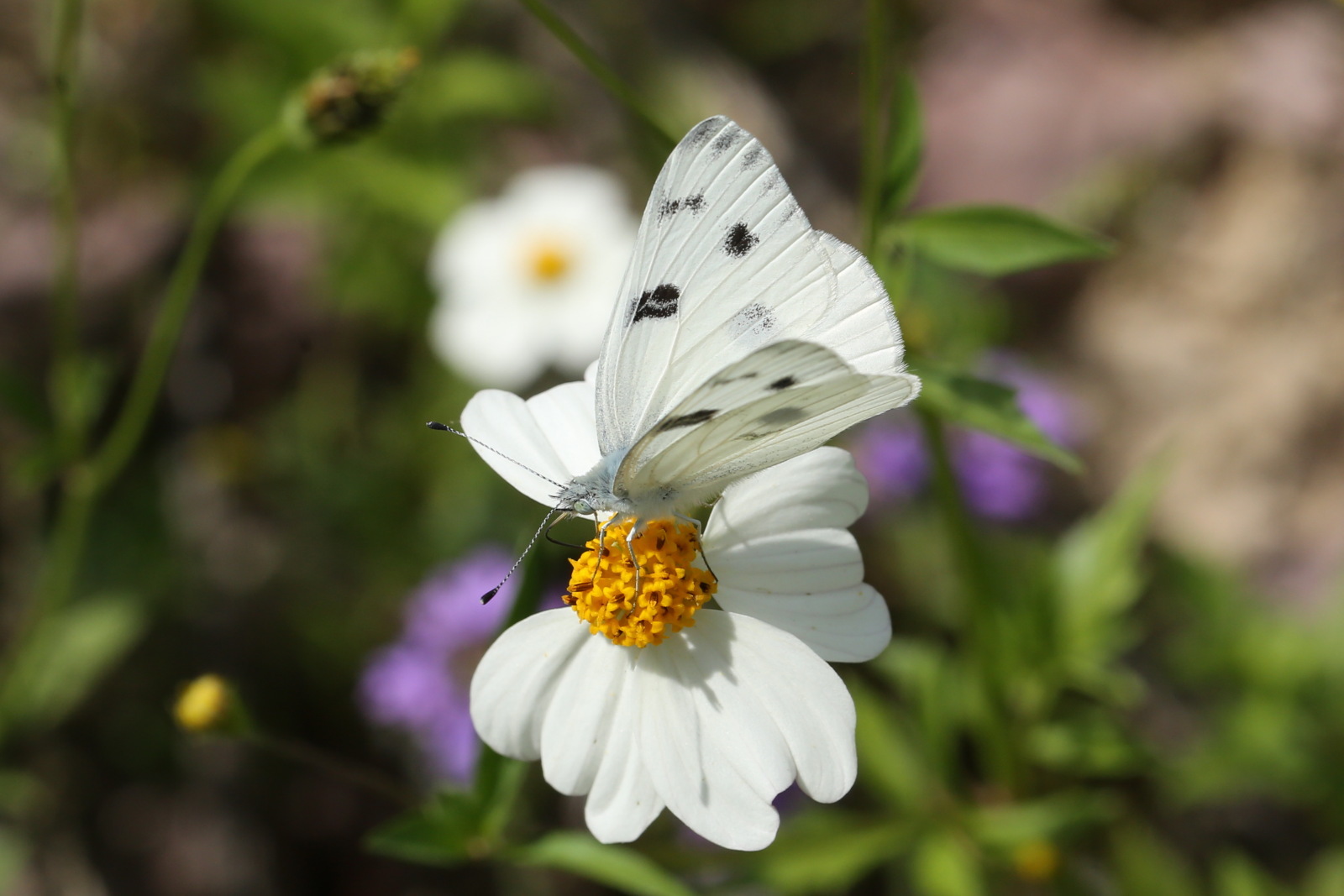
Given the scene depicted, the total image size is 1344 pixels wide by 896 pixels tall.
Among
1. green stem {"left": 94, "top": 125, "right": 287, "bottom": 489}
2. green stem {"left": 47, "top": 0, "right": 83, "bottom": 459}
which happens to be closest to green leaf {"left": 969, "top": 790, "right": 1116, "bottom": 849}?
green stem {"left": 94, "top": 125, "right": 287, "bottom": 489}

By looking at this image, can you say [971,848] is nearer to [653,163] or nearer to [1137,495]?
[1137,495]

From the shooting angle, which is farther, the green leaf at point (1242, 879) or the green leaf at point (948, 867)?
the green leaf at point (1242, 879)

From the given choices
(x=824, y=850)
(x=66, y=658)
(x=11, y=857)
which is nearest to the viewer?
(x=824, y=850)

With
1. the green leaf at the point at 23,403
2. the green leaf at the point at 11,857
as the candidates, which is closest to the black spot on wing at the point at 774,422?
the green leaf at the point at 23,403

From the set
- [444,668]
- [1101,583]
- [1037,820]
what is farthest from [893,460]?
[444,668]

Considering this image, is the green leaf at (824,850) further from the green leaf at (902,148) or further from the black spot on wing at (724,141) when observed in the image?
the black spot on wing at (724,141)

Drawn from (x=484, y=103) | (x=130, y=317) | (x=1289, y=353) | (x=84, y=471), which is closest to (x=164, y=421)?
(x=130, y=317)

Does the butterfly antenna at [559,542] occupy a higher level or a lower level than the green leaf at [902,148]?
lower

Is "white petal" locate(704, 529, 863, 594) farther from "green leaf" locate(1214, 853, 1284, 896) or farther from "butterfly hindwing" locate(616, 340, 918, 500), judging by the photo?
"green leaf" locate(1214, 853, 1284, 896)

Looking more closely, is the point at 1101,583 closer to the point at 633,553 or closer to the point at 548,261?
the point at 633,553
